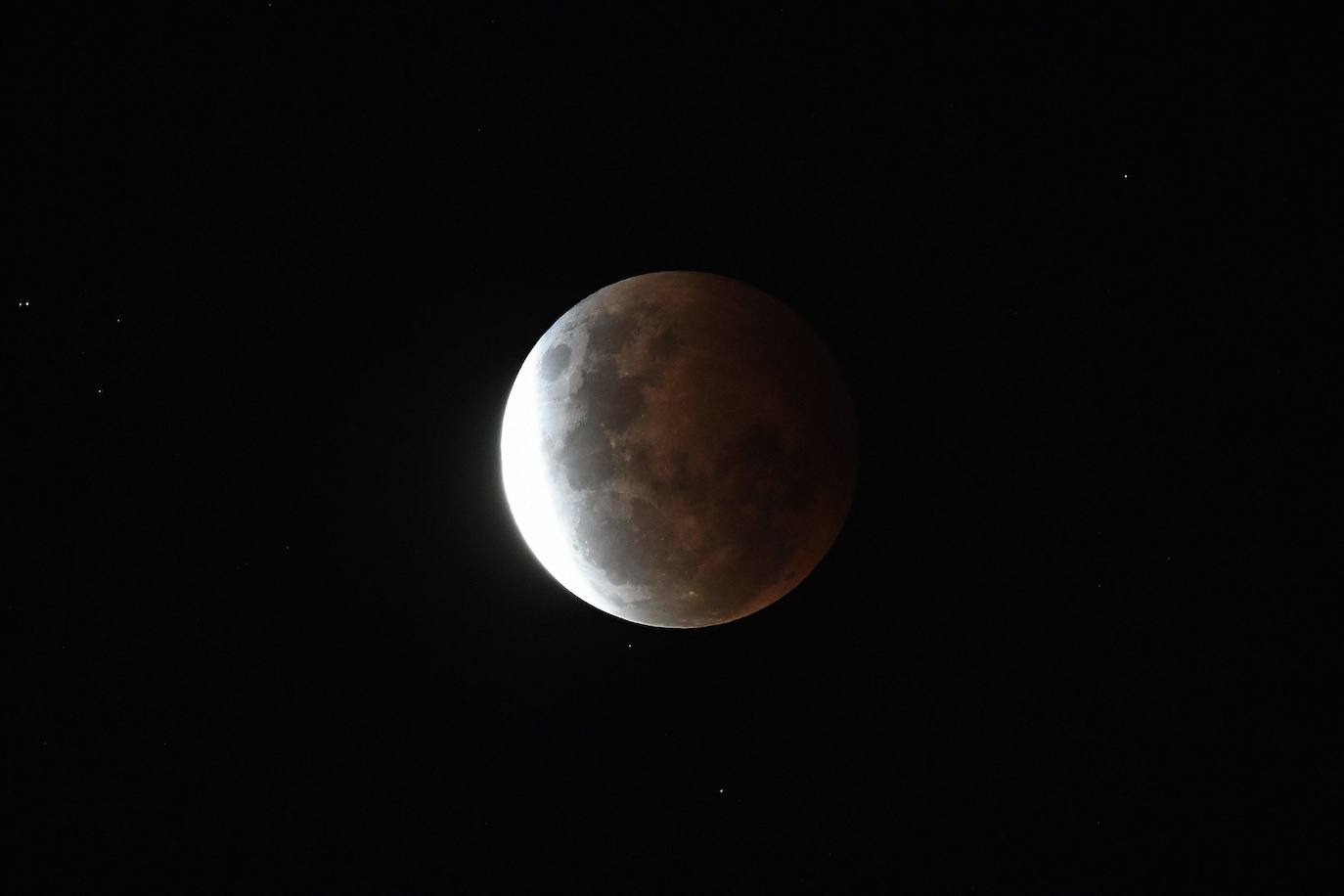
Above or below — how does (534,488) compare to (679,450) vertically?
above

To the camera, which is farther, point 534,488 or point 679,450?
point 534,488

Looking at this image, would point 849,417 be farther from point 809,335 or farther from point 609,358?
point 609,358

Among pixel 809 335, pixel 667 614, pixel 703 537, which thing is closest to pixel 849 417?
pixel 809 335

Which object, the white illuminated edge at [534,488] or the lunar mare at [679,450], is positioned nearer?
the lunar mare at [679,450]

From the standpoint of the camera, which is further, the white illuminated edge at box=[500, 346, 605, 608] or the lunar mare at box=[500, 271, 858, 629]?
the white illuminated edge at box=[500, 346, 605, 608]
